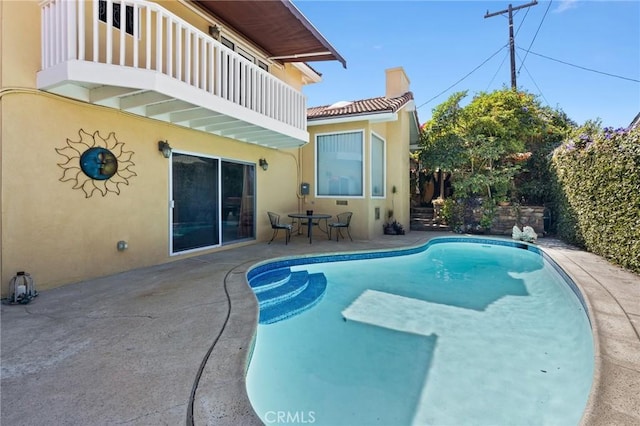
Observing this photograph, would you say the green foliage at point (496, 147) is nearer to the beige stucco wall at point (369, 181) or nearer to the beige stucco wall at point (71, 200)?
the beige stucco wall at point (369, 181)

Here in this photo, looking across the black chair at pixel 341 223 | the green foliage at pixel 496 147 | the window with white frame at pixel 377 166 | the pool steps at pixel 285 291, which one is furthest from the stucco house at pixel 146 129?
the green foliage at pixel 496 147

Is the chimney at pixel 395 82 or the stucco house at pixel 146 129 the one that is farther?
the chimney at pixel 395 82

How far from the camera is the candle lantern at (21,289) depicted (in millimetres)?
4801

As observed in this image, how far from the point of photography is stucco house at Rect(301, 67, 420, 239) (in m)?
11.6

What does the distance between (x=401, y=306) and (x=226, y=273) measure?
3.50m

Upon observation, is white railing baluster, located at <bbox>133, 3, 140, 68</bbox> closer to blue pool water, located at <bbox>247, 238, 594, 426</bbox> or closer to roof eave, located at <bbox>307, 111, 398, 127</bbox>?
blue pool water, located at <bbox>247, 238, 594, 426</bbox>

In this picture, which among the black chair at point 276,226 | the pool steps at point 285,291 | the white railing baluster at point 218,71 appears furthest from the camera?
the black chair at point 276,226

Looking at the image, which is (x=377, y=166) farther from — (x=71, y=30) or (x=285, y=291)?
(x=71, y=30)

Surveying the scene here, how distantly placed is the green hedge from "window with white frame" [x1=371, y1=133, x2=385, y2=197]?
250 inches

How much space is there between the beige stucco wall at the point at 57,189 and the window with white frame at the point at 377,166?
23.7 feet

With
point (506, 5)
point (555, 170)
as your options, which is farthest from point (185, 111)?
point (506, 5)

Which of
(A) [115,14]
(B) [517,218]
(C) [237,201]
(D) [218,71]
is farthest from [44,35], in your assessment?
(B) [517,218]

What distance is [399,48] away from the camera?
1678 centimetres

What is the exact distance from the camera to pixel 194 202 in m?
8.45
